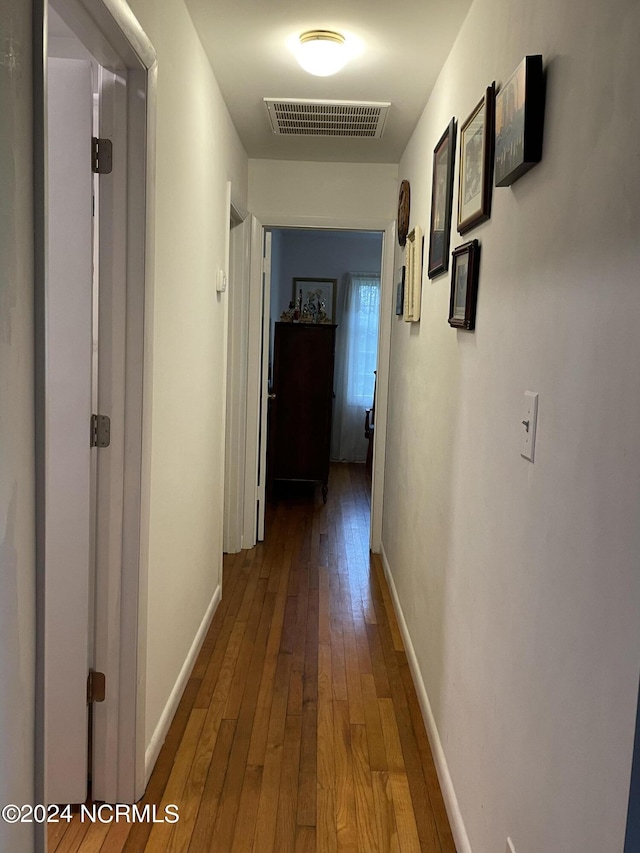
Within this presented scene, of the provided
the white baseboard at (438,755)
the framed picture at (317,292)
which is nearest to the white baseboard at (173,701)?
the white baseboard at (438,755)

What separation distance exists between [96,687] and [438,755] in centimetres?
105

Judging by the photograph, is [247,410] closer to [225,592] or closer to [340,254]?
[225,592]

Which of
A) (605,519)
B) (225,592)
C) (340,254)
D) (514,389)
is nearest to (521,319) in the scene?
(514,389)

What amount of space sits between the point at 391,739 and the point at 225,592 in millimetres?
1509

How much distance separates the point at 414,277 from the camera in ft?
10.1

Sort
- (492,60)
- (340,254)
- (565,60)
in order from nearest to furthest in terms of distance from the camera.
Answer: (565,60), (492,60), (340,254)

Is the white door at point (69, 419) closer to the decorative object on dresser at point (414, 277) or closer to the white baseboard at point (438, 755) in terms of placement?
the white baseboard at point (438, 755)

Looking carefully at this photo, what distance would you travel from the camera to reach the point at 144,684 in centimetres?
194

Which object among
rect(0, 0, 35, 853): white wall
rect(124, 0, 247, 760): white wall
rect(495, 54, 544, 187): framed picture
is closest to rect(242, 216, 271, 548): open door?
rect(124, 0, 247, 760): white wall

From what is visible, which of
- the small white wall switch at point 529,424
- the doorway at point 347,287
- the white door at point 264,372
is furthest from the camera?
the doorway at point 347,287

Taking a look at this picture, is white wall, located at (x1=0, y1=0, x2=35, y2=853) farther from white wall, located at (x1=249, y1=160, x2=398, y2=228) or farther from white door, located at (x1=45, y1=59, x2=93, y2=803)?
white wall, located at (x1=249, y1=160, x2=398, y2=228)

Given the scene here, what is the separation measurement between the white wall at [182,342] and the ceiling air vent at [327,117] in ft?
0.91

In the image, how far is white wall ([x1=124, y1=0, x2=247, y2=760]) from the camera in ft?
6.47

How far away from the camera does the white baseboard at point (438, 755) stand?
69.0 inches
